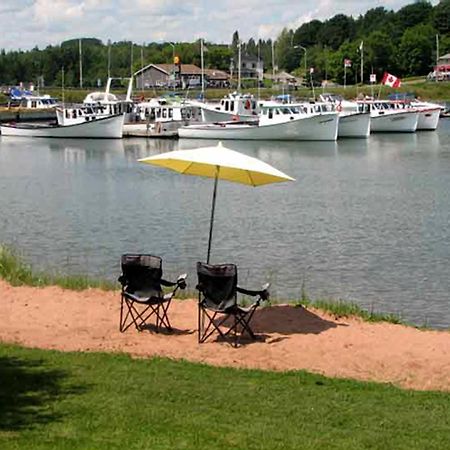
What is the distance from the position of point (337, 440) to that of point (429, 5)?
15465 cm

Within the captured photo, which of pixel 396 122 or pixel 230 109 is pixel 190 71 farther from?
pixel 396 122

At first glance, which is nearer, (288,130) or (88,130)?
(288,130)

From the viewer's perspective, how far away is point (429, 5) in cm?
15338

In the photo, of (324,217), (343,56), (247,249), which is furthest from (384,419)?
(343,56)

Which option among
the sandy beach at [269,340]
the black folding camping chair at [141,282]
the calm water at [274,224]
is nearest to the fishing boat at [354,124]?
the calm water at [274,224]

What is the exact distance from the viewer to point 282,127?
194ft

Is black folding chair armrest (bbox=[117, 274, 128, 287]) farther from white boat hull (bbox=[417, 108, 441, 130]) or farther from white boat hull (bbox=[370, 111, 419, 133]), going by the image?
white boat hull (bbox=[417, 108, 441, 130])

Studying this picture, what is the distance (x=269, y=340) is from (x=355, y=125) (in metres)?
52.7

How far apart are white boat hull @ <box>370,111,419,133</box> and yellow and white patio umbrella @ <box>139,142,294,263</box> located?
56.6 m

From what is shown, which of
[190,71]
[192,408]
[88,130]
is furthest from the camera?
[190,71]

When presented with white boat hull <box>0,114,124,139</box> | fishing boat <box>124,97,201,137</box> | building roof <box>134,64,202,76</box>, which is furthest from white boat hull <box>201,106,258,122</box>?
building roof <box>134,64,202,76</box>

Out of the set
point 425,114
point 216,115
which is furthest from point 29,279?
point 425,114

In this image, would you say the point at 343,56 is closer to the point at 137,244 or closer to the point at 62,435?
the point at 137,244

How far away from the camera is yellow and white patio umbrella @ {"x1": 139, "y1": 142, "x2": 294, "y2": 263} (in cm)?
1005
